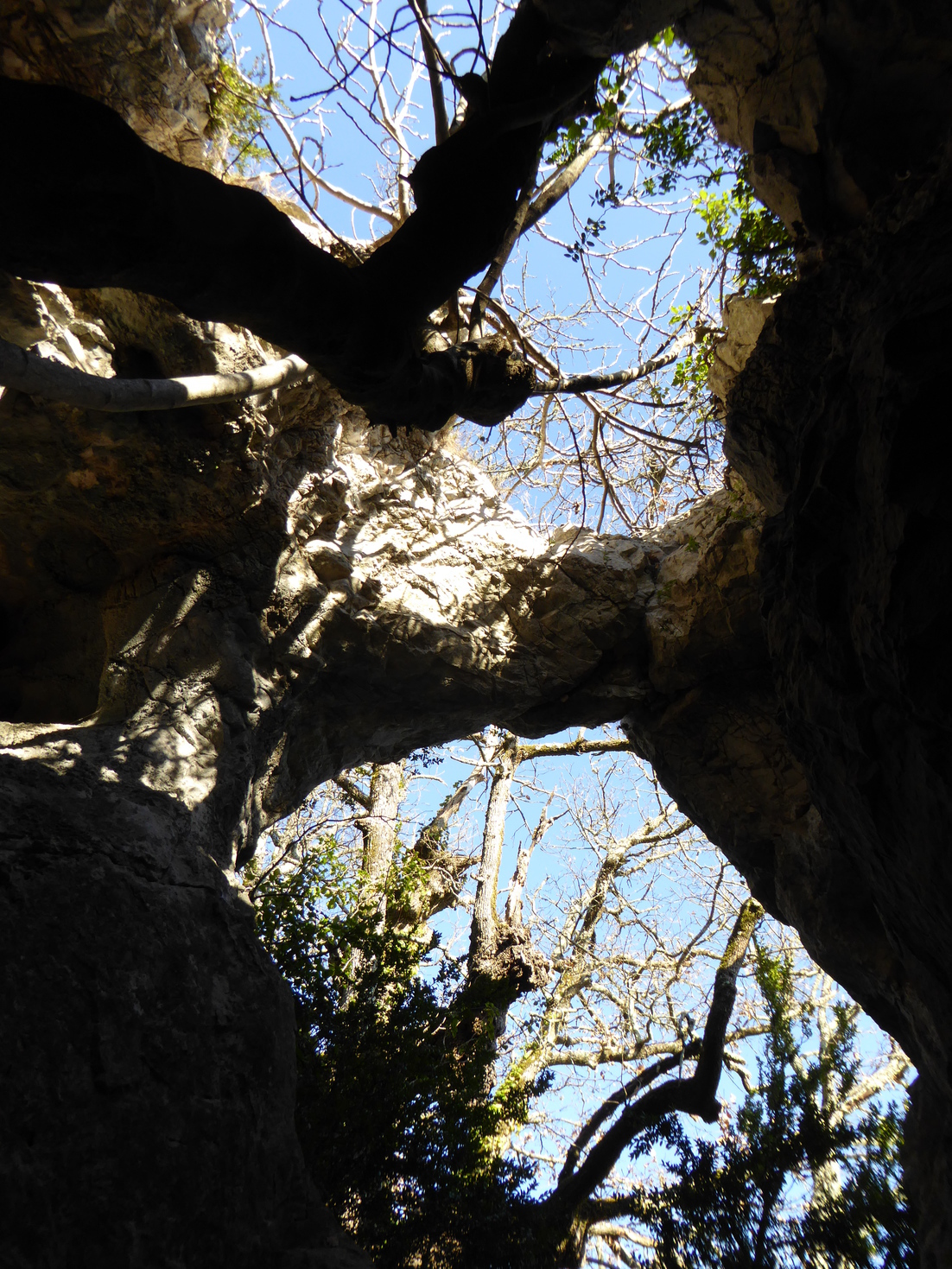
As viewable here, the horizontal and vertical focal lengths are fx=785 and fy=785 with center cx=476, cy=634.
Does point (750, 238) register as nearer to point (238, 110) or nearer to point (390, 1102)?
point (238, 110)

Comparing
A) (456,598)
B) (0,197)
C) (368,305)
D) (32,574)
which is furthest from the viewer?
(456,598)

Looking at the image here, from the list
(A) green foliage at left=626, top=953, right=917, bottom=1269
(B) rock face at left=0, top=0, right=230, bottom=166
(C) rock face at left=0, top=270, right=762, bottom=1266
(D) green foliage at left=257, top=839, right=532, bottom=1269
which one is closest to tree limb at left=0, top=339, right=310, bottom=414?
(C) rock face at left=0, top=270, right=762, bottom=1266

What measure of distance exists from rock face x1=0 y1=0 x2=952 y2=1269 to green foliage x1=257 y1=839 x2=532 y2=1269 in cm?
114

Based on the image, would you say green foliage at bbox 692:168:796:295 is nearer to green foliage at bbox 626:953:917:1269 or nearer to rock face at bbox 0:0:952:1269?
rock face at bbox 0:0:952:1269

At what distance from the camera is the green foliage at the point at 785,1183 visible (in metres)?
3.81

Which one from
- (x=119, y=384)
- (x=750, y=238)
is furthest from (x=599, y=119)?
(x=119, y=384)

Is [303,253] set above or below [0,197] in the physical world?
above

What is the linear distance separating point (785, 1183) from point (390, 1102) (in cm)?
234

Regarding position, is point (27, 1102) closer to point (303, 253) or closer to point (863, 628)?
point (303, 253)

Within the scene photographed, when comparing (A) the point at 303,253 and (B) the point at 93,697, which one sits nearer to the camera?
(A) the point at 303,253

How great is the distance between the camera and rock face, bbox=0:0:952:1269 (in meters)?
3.01

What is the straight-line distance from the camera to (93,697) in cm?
665

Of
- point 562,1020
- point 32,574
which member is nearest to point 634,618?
point 32,574

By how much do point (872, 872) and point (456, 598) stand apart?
390cm
